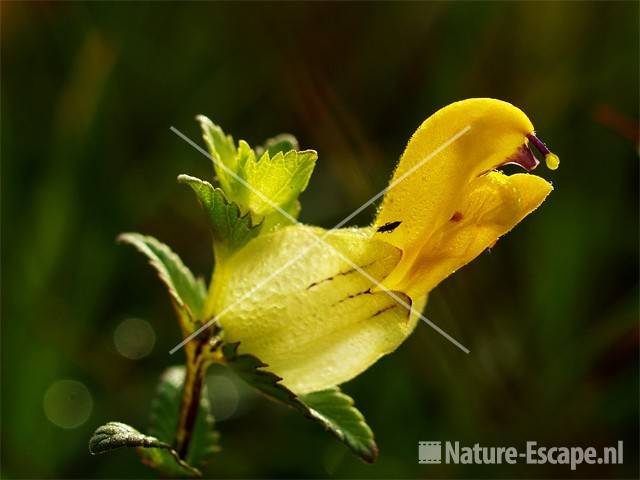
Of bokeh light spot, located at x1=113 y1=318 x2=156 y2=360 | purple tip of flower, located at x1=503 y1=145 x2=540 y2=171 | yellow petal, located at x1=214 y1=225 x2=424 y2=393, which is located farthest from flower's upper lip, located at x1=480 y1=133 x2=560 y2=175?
bokeh light spot, located at x1=113 y1=318 x2=156 y2=360

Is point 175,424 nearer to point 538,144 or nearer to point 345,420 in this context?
point 345,420

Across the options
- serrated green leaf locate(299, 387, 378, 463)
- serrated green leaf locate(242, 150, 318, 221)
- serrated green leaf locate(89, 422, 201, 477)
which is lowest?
serrated green leaf locate(89, 422, 201, 477)

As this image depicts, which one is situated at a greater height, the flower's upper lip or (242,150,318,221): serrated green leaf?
the flower's upper lip

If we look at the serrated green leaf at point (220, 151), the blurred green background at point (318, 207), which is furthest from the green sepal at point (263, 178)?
the blurred green background at point (318, 207)

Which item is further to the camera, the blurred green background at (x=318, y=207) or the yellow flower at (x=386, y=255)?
the blurred green background at (x=318, y=207)

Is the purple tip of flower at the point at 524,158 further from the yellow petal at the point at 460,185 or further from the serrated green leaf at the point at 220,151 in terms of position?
the serrated green leaf at the point at 220,151

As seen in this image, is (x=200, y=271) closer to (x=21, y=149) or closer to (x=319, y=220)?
(x=319, y=220)

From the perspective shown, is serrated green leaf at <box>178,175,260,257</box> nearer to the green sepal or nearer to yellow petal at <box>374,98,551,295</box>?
the green sepal
